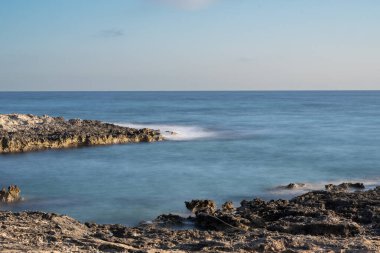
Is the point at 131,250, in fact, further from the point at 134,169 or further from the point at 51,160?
the point at 51,160

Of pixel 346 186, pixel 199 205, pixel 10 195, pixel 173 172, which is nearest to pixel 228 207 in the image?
pixel 199 205

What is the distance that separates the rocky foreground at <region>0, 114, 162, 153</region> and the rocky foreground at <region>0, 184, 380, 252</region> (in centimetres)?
2051

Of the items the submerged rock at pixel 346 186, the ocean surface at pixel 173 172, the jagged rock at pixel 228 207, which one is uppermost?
the submerged rock at pixel 346 186

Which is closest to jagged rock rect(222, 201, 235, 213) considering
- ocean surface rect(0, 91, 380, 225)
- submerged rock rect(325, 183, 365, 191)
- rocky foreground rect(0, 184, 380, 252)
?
rocky foreground rect(0, 184, 380, 252)

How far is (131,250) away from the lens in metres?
11.4

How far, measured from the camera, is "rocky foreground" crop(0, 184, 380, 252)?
11.8m

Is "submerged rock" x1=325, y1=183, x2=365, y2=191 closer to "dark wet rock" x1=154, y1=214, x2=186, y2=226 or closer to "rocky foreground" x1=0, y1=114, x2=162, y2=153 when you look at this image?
"dark wet rock" x1=154, y1=214, x2=186, y2=226

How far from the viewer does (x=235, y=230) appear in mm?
15109

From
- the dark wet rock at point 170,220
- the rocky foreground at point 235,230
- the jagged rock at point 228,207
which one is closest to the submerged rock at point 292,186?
the rocky foreground at point 235,230

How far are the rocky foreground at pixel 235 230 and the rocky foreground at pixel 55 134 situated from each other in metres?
20.5

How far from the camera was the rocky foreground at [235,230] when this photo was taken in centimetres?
1183

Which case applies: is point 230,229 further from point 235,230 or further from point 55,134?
point 55,134

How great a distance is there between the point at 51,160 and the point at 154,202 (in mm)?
13566

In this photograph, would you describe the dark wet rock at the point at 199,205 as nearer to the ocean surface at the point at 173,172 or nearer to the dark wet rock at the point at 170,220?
the ocean surface at the point at 173,172
